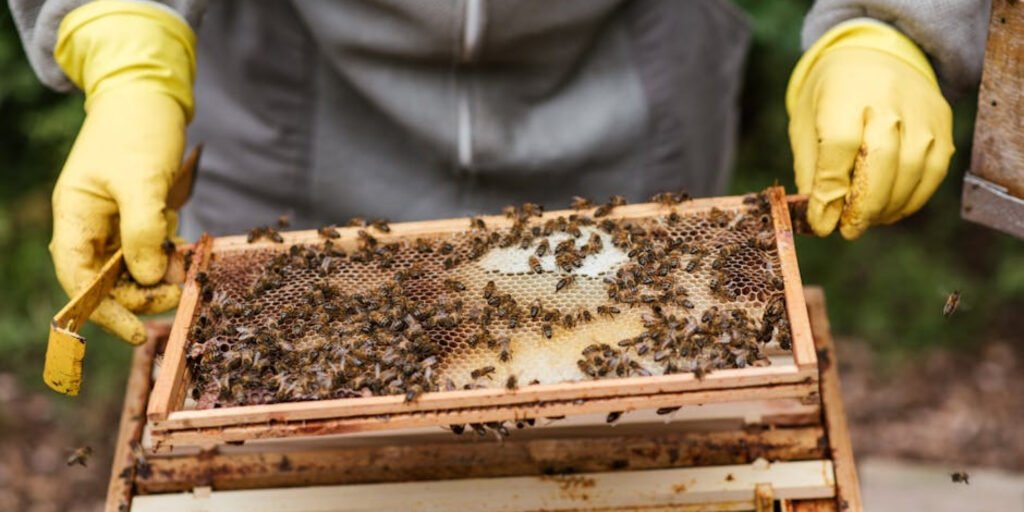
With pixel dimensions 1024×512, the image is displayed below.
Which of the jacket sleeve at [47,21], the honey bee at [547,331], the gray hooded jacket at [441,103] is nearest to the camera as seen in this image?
the honey bee at [547,331]

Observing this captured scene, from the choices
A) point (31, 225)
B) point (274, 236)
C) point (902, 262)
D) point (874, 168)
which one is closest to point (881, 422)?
point (902, 262)

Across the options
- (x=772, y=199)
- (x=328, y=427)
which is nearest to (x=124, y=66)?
(x=328, y=427)

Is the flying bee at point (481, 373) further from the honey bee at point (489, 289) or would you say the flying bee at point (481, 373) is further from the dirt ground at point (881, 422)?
the dirt ground at point (881, 422)

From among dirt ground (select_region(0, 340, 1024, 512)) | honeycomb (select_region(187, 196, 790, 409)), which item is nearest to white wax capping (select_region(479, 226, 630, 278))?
honeycomb (select_region(187, 196, 790, 409))

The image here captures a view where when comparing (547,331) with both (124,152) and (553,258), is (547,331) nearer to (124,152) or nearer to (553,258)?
(553,258)

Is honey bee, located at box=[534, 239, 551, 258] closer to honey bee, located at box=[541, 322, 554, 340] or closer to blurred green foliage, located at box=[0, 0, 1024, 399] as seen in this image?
honey bee, located at box=[541, 322, 554, 340]

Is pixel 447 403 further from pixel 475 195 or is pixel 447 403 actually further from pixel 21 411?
pixel 21 411

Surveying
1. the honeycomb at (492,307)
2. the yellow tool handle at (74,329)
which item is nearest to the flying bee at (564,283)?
the honeycomb at (492,307)
